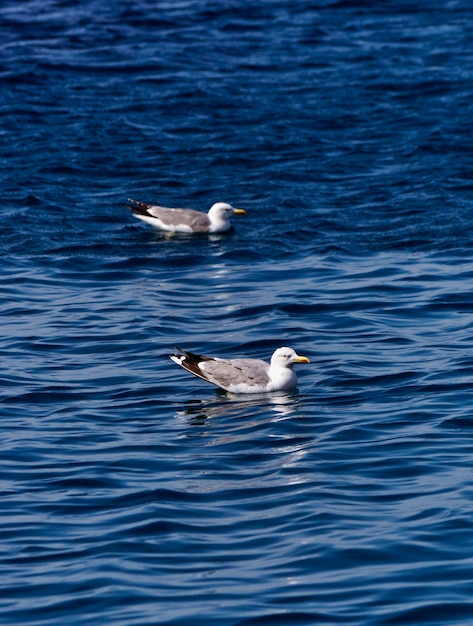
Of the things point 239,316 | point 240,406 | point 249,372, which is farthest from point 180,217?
point 240,406

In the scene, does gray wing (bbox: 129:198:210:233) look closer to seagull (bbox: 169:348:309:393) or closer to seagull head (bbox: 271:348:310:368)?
seagull (bbox: 169:348:309:393)

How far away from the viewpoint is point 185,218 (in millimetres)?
23656

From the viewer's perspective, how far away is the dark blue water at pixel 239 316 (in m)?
11.4

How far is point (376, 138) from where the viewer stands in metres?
28.9

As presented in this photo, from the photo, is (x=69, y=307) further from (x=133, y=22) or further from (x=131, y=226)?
(x=133, y=22)

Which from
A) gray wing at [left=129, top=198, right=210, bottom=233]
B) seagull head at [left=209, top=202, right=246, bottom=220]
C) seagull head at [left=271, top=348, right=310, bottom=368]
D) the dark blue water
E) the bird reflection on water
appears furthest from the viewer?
gray wing at [left=129, top=198, right=210, bottom=233]

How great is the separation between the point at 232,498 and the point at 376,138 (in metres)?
17.0

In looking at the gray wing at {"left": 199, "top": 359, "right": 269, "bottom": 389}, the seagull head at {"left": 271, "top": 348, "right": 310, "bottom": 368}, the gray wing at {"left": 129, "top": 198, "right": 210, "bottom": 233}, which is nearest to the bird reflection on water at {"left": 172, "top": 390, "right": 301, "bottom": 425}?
the gray wing at {"left": 199, "top": 359, "right": 269, "bottom": 389}

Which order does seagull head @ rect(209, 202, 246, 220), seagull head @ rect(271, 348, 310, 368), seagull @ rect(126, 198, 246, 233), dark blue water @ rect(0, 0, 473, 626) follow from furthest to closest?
seagull @ rect(126, 198, 246, 233) < seagull head @ rect(209, 202, 246, 220) < seagull head @ rect(271, 348, 310, 368) < dark blue water @ rect(0, 0, 473, 626)

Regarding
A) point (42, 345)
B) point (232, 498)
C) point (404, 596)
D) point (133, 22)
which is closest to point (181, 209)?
point (42, 345)

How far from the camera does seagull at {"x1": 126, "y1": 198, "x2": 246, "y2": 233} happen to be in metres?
23.4

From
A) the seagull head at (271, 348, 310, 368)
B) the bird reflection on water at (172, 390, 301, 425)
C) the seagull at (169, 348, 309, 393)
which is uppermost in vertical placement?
the seagull head at (271, 348, 310, 368)

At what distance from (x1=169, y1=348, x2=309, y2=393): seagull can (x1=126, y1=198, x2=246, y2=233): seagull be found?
7.17 m

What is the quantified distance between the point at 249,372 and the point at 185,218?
303 inches
